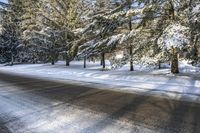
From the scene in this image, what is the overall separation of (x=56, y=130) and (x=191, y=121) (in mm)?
2876

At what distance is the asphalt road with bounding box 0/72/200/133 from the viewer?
5.16 m

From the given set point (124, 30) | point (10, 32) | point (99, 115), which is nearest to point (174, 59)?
point (124, 30)

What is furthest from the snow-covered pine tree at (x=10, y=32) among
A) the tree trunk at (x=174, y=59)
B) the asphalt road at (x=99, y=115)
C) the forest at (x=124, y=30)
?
the asphalt road at (x=99, y=115)

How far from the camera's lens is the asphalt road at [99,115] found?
5160mm

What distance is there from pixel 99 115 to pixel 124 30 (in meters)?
15.1

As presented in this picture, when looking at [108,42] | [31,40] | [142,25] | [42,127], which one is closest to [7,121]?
[42,127]

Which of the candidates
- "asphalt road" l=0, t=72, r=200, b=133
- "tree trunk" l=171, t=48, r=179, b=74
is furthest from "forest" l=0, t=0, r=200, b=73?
"asphalt road" l=0, t=72, r=200, b=133

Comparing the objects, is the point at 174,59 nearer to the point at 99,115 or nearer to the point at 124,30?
the point at 124,30

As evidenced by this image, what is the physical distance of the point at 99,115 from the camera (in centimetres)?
621

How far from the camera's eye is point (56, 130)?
5.13 meters

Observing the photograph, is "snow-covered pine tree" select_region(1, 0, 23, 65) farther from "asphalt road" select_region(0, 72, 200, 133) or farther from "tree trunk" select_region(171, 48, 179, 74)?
"asphalt road" select_region(0, 72, 200, 133)

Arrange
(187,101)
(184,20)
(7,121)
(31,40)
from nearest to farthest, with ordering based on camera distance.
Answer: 1. (7,121)
2. (187,101)
3. (184,20)
4. (31,40)

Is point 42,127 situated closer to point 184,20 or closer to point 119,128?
point 119,128

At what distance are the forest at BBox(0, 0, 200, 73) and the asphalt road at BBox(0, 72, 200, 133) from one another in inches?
190
